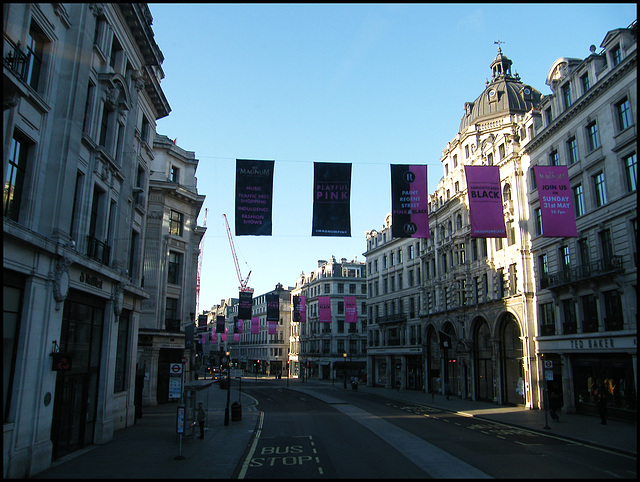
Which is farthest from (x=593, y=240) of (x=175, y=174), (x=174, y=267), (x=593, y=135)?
(x=175, y=174)

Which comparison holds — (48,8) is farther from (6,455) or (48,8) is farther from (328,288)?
(328,288)

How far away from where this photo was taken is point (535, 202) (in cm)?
3591

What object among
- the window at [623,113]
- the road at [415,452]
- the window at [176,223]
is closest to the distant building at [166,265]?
the window at [176,223]

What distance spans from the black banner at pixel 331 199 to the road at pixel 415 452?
28.2 feet

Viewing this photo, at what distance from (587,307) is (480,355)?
15.1 meters

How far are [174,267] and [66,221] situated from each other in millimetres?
26371

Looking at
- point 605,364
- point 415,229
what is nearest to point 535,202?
point 605,364

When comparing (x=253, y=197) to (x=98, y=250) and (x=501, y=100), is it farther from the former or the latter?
(x=501, y=100)

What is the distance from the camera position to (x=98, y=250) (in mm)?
20547

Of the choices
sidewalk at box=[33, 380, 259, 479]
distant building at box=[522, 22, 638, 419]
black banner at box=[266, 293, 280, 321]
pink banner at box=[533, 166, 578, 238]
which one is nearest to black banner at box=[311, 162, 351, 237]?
sidewalk at box=[33, 380, 259, 479]

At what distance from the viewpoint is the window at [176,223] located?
41938 mm

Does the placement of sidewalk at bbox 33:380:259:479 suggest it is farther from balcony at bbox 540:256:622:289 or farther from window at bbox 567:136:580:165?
window at bbox 567:136:580:165

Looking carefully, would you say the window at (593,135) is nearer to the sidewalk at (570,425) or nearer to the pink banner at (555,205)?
the pink banner at (555,205)

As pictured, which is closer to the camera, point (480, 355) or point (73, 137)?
point (73, 137)
